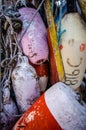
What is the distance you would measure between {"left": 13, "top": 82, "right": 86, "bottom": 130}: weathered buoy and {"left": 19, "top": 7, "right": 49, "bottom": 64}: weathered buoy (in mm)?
271

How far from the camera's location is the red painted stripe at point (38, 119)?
5.21 ft

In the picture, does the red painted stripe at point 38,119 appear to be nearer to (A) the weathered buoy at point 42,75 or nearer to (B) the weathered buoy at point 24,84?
(B) the weathered buoy at point 24,84

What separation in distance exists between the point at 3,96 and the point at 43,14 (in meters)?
0.59

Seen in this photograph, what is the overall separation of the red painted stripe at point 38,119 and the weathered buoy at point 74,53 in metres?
0.28

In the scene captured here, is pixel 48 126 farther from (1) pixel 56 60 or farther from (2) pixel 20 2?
(2) pixel 20 2

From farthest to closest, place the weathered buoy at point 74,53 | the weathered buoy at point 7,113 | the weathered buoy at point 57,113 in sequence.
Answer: the weathered buoy at point 74,53 → the weathered buoy at point 7,113 → the weathered buoy at point 57,113

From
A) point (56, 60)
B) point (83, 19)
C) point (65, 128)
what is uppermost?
A: point (83, 19)

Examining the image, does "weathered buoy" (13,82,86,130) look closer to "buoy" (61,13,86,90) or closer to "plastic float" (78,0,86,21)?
"buoy" (61,13,86,90)

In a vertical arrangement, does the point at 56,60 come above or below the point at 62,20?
below

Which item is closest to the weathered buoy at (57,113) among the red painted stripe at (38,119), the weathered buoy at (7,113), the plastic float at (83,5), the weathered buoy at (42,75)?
the red painted stripe at (38,119)

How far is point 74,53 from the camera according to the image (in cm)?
188

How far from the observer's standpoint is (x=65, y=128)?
5.16ft

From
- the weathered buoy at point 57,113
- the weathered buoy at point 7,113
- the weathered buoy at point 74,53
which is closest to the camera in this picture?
the weathered buoy at point 57,113

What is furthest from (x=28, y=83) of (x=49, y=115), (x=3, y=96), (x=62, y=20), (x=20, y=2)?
(x=20, y=2)
